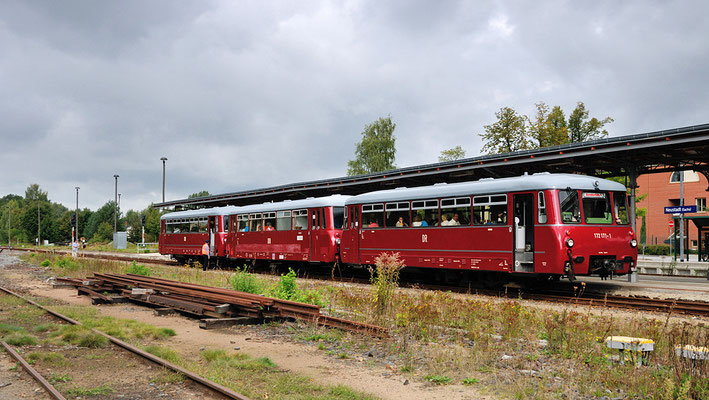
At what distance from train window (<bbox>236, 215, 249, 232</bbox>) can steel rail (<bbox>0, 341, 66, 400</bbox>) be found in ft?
62.6

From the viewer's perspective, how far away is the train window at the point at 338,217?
22.6 metres

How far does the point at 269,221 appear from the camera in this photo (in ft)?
87.2

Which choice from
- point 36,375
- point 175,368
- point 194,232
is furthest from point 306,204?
point 36,375

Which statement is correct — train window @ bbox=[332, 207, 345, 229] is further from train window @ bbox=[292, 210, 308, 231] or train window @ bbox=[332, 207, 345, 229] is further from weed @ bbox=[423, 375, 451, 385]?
weed @ bbox=[423, 375, 451, 385]

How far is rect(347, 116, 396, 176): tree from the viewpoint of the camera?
225 feet

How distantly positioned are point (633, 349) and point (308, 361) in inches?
175

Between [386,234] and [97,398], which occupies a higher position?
[386,234]

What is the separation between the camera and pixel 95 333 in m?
10.6

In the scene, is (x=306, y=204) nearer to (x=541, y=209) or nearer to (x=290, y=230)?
(x=290, y=230)

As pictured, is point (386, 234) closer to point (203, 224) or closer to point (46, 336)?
point (46, 336)

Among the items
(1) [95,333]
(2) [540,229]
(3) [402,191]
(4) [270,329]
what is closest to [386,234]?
(3) [402,191]

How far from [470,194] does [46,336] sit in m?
11.1

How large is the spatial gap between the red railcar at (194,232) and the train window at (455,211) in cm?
1619

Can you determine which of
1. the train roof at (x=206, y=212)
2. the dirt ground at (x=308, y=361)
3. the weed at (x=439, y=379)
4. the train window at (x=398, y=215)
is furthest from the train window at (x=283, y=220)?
the weed at (x=439, y=379)
